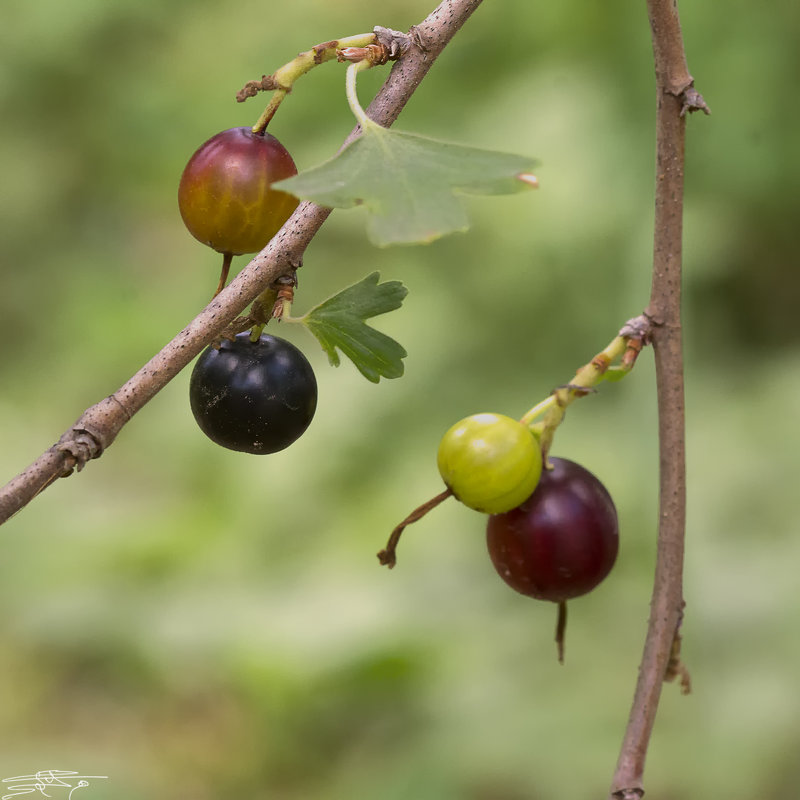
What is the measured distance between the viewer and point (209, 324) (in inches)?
14.9

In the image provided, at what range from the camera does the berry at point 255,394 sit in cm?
46

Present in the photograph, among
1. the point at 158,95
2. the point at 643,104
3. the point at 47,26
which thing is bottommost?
the point at 643,104

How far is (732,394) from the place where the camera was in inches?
65.4

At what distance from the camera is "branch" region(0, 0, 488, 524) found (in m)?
0.34

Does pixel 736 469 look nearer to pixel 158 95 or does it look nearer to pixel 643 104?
pixel 643 104

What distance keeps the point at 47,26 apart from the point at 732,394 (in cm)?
186

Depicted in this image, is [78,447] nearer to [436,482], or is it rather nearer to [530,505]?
[530,505]

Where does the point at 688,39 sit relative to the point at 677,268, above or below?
above

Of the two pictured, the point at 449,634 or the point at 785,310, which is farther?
the point at 785,310

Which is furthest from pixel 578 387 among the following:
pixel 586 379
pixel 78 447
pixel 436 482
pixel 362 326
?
pixel 436 482

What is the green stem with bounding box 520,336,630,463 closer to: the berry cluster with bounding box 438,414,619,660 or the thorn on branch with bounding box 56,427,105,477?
the berry cluster with bounding box 438,414,619,660

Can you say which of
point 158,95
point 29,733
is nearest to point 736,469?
point 29,733
